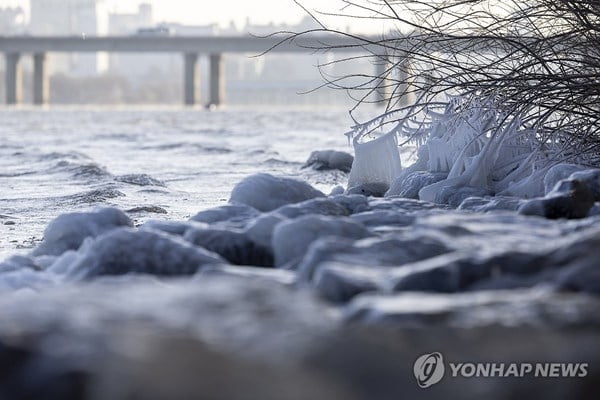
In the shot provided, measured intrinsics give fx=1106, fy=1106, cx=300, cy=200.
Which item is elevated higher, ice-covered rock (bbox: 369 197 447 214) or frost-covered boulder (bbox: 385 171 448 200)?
ice-covered rock (bbox: 369 197 447 214)

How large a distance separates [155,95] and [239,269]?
468 ft

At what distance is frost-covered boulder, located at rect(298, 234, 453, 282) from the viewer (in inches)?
109

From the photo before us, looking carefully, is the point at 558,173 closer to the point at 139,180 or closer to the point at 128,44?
the point at 139,180

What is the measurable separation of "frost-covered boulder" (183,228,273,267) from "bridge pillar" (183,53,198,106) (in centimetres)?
7124

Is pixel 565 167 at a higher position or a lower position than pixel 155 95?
higher

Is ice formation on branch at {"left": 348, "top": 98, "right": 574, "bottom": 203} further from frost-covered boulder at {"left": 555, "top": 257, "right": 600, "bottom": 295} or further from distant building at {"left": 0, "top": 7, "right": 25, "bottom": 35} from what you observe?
distant building at {"left": 0, "top": 7, "right": 25, "bottom": 35}

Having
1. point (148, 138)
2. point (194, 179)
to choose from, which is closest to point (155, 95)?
point (148, 138)

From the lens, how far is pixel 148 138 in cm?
2134

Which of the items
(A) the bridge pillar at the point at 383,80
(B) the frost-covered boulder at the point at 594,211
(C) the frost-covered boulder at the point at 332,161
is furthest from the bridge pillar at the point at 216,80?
(B) the frost-covered boulder at the point at 594,211

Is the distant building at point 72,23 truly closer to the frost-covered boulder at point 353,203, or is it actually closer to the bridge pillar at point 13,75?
the bridge pillar at point 13,75

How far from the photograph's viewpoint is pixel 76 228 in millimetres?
4160

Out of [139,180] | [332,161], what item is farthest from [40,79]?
[139,180]

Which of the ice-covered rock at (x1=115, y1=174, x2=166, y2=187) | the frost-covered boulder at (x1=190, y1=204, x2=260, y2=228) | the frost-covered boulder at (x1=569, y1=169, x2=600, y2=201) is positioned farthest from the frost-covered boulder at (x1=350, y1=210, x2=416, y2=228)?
the ice-covered rock at (x1=115, y1=174, x2=166, y2=187)

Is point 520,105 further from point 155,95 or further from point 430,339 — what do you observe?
point 155,95
